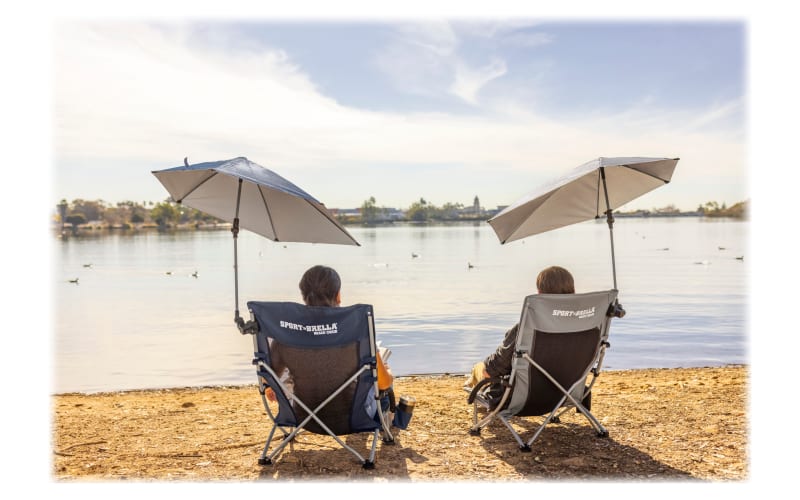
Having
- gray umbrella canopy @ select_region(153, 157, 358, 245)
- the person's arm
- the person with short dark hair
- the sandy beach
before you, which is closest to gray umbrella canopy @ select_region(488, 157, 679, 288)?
the person's arm

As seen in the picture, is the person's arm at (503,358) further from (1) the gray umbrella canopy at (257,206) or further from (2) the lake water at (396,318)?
(2) the lake water at (396,318)

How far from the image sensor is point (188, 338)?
1430 cm

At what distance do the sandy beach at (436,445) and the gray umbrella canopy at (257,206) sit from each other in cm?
160

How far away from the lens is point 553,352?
180 inches

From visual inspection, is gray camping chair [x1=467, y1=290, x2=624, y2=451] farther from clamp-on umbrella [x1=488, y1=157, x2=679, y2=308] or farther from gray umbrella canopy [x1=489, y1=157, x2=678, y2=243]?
gray umbrella canopy [x1=489, y1=157, x2=678, y2=243]

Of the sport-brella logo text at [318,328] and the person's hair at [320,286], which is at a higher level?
the person's hair at [320,286]

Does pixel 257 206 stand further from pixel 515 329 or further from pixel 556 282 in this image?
pixel 556 282

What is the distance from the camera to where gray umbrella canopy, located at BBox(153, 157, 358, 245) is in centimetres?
497

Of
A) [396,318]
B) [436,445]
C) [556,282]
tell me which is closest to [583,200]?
[556,282]

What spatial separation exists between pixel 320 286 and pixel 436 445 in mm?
1456

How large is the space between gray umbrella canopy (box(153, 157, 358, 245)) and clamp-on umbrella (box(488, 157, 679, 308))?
4.48 ft

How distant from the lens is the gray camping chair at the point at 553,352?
4477mm

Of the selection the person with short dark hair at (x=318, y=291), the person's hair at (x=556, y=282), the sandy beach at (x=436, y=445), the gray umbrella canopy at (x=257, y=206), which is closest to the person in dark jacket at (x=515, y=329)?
the person's hair at (x=556, y=282)

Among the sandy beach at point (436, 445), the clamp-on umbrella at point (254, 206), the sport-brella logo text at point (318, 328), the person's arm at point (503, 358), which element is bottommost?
the sandy beach at point (436, 445)
